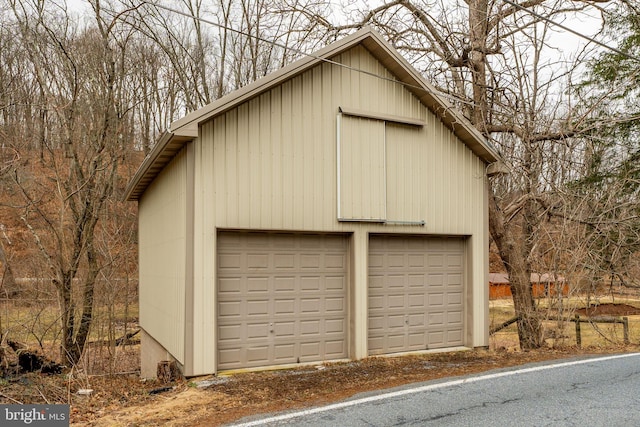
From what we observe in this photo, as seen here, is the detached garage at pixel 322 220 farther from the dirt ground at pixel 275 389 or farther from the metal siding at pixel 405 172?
the dirt ground at pixel 275 389

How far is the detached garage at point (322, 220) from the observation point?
8.10m

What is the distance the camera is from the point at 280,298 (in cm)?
873

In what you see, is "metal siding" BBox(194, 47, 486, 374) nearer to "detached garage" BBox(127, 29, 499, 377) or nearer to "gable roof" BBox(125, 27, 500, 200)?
"detached garage" BBox(127, 29, 499, 377)

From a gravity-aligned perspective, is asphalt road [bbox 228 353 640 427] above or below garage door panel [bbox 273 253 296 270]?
below

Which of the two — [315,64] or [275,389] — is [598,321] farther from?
[315,64]

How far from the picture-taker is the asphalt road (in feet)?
17.3

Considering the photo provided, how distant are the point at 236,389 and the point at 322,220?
3.19m

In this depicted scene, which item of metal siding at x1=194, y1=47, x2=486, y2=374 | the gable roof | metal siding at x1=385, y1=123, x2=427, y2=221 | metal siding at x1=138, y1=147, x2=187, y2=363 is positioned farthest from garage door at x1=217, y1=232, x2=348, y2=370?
the gable roof

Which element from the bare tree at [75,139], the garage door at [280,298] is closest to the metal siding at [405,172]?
the garage door at [280,298]

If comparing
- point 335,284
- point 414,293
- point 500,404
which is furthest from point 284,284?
point 500,404

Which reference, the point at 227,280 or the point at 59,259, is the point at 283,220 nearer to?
the point at 227,280

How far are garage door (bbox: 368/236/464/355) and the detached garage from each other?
0.09 feet

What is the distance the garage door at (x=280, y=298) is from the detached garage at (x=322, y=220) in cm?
2

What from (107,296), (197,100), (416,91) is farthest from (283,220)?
(197,100)
